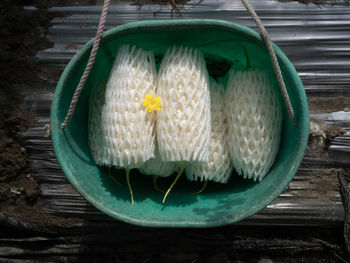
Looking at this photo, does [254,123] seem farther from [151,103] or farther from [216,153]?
[151,103]

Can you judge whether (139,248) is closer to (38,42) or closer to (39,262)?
(39,262)

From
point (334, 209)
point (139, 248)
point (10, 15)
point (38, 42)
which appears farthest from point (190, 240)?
point (10, 15)

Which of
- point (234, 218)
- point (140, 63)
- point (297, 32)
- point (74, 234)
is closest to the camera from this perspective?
point (234, 218)

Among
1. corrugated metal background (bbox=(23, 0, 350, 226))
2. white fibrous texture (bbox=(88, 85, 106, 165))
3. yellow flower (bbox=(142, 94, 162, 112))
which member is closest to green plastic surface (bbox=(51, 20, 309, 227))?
white fibrous texture (bbox=(88, 85, 106, 165))

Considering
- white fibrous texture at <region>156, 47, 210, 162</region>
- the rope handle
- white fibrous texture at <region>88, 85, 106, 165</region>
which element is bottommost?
white fibrous texture at <region>88, 85, 106, 165</region>

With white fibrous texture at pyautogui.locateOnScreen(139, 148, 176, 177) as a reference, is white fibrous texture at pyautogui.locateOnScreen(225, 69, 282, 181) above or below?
above

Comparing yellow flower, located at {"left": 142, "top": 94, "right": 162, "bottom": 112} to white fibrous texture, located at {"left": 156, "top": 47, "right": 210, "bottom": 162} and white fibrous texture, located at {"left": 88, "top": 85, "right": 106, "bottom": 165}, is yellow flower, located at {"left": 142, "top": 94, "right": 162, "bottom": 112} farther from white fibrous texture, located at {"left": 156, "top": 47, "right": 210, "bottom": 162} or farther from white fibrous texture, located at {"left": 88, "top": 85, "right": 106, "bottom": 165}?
white fibrous texture, located at {"left": 88, "top": 85, "right": 106, "bottom": 165}

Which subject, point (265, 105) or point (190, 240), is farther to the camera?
point (190, 240)

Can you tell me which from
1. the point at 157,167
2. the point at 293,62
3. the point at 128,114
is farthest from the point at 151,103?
the point at 293,62
